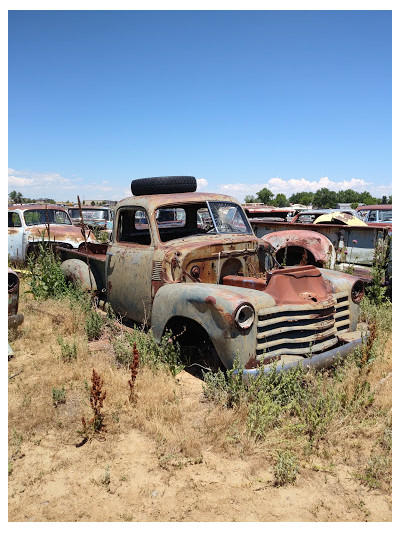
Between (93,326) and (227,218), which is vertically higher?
(227,218)

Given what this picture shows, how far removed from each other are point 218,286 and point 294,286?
28.9 inches

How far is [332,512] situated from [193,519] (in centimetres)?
86

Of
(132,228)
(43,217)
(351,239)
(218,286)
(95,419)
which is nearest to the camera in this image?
(95,419)

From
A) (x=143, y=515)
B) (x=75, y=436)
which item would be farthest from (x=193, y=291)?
(x=143, y=515)

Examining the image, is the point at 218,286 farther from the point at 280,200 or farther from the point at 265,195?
the point at 280,200

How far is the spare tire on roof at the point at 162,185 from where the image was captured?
5.39m

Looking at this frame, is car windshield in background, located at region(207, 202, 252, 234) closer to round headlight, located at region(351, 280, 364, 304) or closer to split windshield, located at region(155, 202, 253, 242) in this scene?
split windshield, located at region(155, 202, 253, 242)

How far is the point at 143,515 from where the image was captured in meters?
2.49

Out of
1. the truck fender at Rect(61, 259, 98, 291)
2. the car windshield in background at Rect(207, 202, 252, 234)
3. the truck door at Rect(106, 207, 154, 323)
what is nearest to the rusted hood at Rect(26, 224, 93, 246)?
the truck fender at Rect(61, 259, 98, 291)

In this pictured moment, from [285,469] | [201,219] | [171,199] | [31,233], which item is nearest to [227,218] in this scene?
[201,219]

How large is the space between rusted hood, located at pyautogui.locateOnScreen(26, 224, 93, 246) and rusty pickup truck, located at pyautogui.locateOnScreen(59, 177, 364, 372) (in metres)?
3.58

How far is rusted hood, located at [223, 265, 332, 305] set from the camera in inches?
152

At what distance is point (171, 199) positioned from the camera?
4977mm

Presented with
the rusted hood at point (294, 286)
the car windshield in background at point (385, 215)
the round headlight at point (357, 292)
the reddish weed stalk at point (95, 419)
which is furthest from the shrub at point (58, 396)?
the car windshield in background at point (385, 215)
